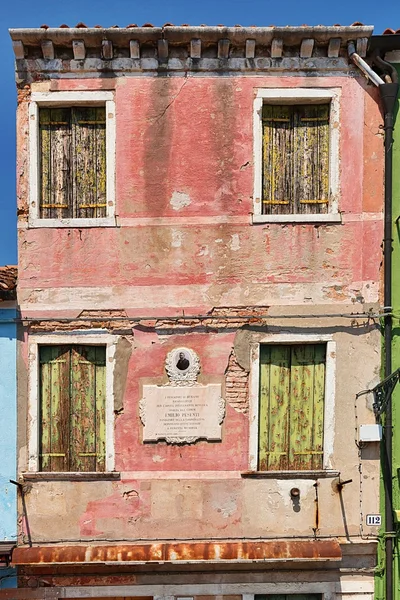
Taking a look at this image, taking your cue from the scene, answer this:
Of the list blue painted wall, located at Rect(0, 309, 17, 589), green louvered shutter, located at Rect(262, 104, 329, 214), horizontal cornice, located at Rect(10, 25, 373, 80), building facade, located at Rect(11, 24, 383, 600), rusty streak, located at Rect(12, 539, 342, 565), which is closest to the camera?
rusty streak, located at Rect(12, 539, 342, 565)

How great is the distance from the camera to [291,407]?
735 centimetres

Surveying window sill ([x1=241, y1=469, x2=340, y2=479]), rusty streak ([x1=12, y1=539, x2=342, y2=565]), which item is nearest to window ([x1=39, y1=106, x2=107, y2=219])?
window sill ([x1=241, y1=469, x2=340, y2=479])

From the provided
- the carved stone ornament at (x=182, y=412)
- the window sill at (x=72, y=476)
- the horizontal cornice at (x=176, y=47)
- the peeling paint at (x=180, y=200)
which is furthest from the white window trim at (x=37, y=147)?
the window sill at (x=72, y=476)

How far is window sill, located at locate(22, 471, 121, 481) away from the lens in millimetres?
7188

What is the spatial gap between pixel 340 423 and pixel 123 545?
3.34 meters

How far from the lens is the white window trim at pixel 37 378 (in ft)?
23.8

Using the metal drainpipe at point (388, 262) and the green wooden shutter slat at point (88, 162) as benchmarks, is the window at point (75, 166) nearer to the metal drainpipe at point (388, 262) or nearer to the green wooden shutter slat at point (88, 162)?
the green wooden shutter slat at point (88, 162)

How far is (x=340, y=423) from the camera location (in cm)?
732

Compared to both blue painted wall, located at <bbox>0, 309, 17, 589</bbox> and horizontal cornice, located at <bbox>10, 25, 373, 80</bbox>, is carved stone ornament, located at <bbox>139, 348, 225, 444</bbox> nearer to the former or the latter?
blue painted wall, located at <bbox>0, 309, 17, 589</bbox>

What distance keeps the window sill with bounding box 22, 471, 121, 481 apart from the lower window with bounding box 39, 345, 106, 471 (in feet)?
0.51

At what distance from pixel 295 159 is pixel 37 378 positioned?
469cm

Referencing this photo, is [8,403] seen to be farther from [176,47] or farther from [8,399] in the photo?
[176,47]

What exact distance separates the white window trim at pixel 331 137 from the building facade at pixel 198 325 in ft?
0.07

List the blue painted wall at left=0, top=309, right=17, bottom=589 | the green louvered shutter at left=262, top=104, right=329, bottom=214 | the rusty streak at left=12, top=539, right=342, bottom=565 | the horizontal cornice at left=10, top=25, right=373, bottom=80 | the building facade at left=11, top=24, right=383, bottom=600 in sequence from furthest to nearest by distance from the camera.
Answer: the green louvered shutter at left=262, top=104, right=329, bottom=214
the blue painted wall at left=0, top=309, right=17, bottom=589
the building facade at left=11, top=24, right=383, bottom=600
the horizontal cornice at left=10, top=25, right=373, bottom=80
the rusty streak at left=12, top=539, right=342, bottom=565
